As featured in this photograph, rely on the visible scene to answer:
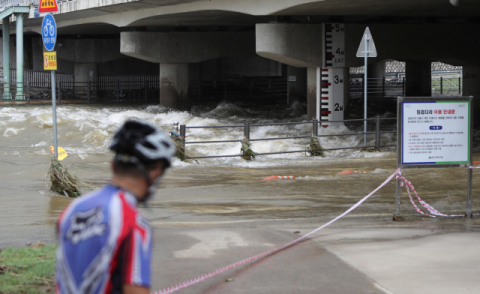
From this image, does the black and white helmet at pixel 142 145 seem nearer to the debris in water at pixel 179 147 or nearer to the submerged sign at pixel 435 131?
the submerged sign at pixel 435 131

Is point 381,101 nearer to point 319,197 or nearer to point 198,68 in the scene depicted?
point 198,68

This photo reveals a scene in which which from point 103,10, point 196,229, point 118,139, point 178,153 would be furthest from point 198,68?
point 118,139

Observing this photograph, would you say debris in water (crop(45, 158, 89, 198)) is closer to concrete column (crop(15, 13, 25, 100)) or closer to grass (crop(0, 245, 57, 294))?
grass (crop(0, 245, 57, 294))

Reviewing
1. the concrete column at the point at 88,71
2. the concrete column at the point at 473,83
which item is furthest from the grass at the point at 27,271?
the concrete column at the point at 88,71

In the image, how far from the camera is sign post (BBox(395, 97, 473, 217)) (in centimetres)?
733

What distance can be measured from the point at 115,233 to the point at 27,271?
3.31m

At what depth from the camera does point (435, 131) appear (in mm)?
7457

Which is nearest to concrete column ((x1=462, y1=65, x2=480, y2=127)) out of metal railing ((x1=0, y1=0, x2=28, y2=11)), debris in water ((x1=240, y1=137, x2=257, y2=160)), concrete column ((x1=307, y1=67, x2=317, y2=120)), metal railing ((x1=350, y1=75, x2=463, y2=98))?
concrete column ((x1=307, y1=67, x2=317, y2=120))

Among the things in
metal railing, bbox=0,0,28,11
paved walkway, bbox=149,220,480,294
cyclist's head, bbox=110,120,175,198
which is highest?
metal railing, bbox=0,0,28,11

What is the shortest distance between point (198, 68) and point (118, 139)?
4445 cm

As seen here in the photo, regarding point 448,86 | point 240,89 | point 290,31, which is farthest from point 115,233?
point 448,86

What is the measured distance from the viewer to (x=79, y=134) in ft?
64.5

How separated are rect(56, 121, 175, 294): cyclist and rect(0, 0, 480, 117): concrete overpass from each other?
43.9 ft

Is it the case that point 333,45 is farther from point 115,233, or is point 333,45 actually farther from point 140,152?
point 115,233
